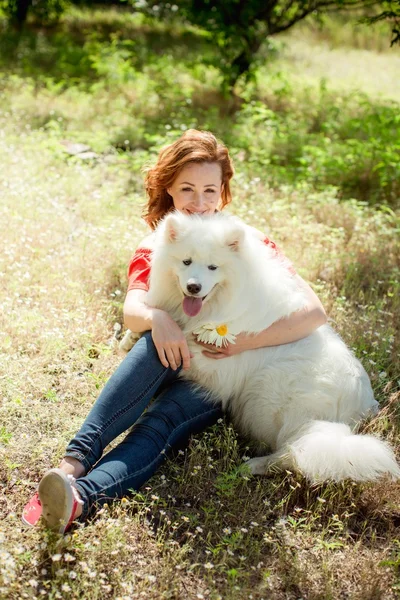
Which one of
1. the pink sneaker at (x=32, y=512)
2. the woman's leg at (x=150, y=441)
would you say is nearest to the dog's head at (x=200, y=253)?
the woman's leg at (x=150, y=441)

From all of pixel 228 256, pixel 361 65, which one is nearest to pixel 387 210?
pixel 228 256

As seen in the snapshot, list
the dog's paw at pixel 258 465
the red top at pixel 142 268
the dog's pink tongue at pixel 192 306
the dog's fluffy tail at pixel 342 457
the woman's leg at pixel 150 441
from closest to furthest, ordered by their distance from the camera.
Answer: the woman's leg at pixel 150 441, the dog's fluffy tail at pixel 342 457, the dog's pink tongue at pixel 192 306, the dog's paw at pixel 258 465, the red top at pixel 142 268

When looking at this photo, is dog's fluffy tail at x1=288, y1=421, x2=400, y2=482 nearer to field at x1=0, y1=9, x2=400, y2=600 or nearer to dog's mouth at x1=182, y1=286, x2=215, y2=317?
field at x1=0, y1=9, x2=400, y2=600

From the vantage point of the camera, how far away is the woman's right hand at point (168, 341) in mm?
2828

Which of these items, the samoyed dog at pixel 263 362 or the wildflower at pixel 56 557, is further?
the samoyed dog at pixel 263 362

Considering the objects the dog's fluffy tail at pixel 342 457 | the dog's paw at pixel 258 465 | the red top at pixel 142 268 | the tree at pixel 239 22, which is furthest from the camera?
the tree at pixel 239 22

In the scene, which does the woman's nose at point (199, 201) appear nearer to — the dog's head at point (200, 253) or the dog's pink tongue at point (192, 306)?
the dog's head at point (200, 253)

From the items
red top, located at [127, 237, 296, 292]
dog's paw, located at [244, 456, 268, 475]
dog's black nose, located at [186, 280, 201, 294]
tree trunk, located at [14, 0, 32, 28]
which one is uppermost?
tree trunk, located at [14, 0, 32, 28]

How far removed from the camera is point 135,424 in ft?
9.29

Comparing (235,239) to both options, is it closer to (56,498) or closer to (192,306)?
(192,306)

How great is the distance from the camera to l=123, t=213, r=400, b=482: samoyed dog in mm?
2678

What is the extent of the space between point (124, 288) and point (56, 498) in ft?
7.63

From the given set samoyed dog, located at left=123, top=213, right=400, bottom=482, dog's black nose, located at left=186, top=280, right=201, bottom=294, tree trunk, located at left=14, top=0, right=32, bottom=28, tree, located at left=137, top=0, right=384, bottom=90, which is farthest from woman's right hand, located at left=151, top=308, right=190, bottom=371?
tree trunk, located at left=14, top=0, right=32, bottom=28

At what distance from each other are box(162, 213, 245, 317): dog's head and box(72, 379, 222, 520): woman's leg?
47 cm
